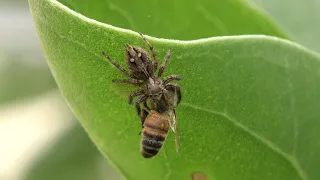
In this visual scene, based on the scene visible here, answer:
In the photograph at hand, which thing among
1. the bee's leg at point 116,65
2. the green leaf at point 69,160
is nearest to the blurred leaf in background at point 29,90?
the green leaf at point 69,160

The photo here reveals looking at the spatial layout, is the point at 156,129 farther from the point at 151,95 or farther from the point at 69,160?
the point at 69,160

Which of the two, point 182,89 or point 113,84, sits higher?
point 113,84

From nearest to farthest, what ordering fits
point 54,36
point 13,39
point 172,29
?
point 54,36 < point 172,29 < point 13,39

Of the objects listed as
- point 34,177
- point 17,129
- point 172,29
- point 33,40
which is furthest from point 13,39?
point 172,29

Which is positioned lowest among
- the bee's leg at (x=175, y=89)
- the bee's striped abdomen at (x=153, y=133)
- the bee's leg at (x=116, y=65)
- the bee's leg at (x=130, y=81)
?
the bee's striped abdomen at (x=153, y=133)

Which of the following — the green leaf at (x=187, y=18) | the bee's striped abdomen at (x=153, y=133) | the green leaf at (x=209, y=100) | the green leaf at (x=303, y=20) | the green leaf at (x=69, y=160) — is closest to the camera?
the green leaf at (x=209, y=100)

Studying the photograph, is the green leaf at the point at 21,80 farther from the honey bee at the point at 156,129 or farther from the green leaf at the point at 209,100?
the green leaf at the point at 209,100

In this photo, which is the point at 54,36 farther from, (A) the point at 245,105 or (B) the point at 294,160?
(B) the point at 294,160

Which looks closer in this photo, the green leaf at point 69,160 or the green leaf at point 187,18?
the green leaf at point 187,18

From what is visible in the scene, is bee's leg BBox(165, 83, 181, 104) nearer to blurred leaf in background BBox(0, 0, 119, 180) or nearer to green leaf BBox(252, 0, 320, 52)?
green leaf BBox(252, 0, 320, 52)
